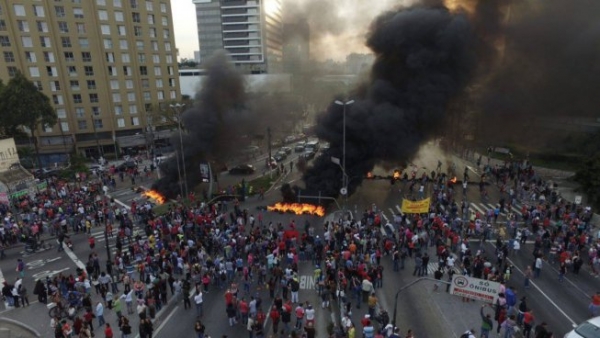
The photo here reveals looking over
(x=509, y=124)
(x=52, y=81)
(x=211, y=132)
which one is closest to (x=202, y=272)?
(x=211, y=132)

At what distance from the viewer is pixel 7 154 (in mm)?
34219

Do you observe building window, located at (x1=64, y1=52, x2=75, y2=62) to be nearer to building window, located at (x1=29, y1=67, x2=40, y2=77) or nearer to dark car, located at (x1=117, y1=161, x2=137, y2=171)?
building window, located at (x1=29, y1=67, x2=40, y2=77)

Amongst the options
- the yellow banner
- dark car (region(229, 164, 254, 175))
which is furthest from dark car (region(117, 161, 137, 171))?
the yellow banner

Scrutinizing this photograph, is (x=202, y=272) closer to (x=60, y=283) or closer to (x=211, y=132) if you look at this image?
(x=60, y=283)

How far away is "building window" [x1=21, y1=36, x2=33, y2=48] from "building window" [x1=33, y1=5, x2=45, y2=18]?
2921 millimetres

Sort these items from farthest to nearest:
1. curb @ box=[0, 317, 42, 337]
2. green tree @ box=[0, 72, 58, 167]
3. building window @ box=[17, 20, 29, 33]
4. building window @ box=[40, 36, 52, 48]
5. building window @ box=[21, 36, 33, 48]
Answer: building window @ box=[40, 36, 52, 48] < building window @ box=[21, 36, 33, 48] < building window @ box=[17, 20, 29, 33] < green tree @ box=[0, 72, 58, 167] < curb @ box=[0, 317, 42, 337]

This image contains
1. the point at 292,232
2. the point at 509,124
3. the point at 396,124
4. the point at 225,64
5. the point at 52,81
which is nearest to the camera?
the point at 292,232

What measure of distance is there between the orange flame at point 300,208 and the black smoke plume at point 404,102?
50.8 inches

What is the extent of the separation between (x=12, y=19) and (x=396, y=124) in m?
46.3

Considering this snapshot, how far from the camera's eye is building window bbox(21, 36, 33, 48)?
1870 inches

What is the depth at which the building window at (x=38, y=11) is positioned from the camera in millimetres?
47306

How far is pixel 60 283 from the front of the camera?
17719mm

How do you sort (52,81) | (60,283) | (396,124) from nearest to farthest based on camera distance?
(60,283) < (396,124) < (52,81)

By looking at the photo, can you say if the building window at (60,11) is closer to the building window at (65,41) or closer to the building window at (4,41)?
the building window at (65,41)
